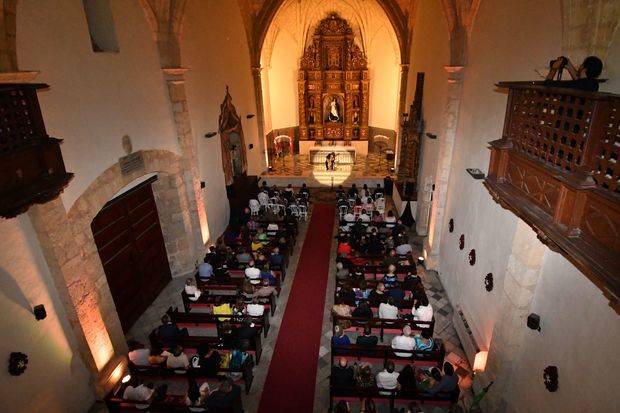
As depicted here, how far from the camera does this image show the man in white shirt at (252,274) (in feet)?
32.3

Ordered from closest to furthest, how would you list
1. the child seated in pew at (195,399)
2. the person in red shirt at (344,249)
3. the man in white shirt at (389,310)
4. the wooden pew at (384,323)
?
the child seated in pew at (195,399), the wooden pew at (384,323), the man in white shirt at (389,310), the person in red shirt at (344,249)

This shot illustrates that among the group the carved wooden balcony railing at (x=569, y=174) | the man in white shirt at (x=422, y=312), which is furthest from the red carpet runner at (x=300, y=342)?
the carved wooden balcony railing at (x=569, y=174)

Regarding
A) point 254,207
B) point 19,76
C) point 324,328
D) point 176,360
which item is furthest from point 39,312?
point 254,207

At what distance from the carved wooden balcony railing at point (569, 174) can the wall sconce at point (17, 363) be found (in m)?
7.56

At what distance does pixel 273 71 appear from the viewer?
23125 millimetres

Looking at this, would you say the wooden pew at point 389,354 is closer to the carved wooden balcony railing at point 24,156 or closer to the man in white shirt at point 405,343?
the man in white shirt at point 405,343

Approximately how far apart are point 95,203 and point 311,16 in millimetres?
19375

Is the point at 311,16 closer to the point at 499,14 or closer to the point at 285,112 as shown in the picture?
the point at 285,112

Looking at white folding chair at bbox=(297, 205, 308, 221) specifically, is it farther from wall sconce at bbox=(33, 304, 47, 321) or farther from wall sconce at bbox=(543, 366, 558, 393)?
wall sconce at bbox=(543, 366, 558, 393)

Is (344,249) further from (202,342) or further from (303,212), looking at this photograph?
(202,342)

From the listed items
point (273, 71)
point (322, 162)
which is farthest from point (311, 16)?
point (322, 162)

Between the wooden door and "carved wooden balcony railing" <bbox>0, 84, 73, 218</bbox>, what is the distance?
3.08 metres

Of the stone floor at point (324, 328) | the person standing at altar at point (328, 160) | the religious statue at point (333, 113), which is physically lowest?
the stone floor at point (324, 328)

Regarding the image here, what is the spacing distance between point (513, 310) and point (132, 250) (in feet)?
29.1
